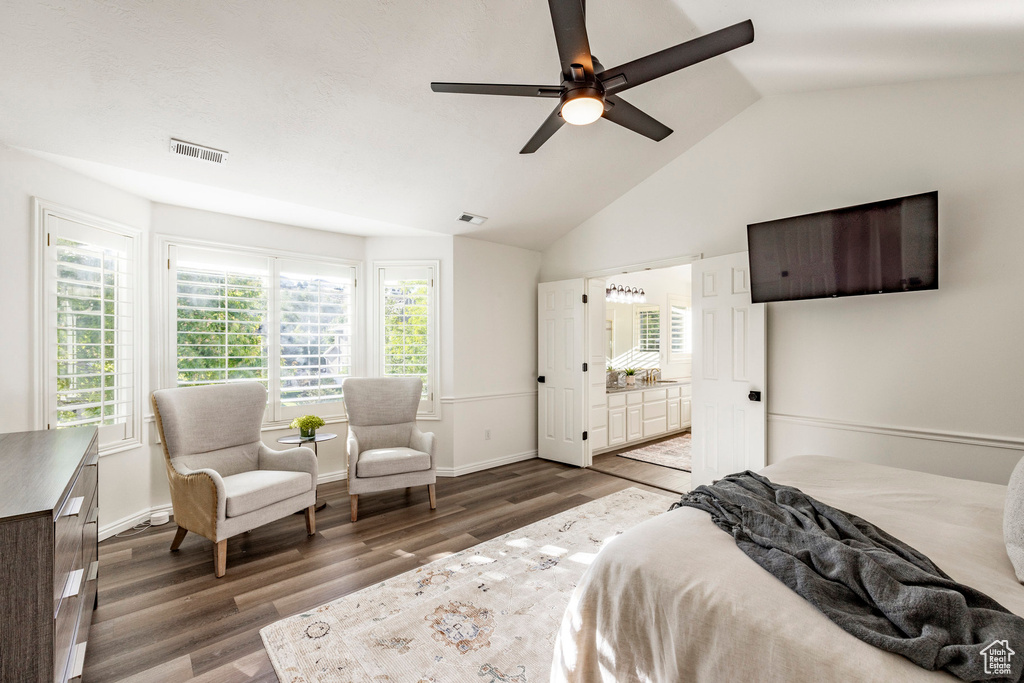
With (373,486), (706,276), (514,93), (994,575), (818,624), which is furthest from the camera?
(706,276)

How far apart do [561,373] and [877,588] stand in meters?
3.92

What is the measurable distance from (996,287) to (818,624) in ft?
9.09

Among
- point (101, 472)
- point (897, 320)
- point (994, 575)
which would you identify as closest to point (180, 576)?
point (101, 472)

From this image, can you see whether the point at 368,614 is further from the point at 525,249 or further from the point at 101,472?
the point at 525,249

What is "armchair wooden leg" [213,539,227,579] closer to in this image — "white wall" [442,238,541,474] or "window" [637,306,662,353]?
"white wall" [442,238,541,474]

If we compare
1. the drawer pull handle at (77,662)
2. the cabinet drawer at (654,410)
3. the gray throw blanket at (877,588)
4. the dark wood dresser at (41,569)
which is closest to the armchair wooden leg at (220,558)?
the dark wood dresser at (41,569)

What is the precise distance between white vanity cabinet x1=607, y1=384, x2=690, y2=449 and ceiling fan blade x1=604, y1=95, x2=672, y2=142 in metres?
3.49

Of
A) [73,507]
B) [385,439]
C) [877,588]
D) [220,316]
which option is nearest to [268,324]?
[220,316]

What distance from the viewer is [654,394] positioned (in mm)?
6055

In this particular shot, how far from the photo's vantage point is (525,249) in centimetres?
529

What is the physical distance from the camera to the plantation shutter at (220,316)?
3.67m

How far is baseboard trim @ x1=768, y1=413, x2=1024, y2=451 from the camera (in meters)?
2.58

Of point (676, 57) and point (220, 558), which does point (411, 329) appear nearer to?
point (220, 558)

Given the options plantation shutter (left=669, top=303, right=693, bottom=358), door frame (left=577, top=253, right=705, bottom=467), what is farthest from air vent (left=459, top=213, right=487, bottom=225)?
plantation shutter (left=669, top=303, right=693, bottom=358)
